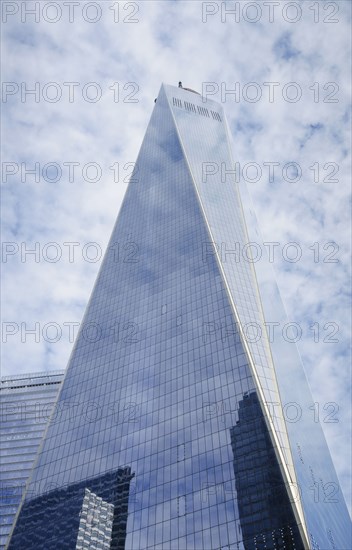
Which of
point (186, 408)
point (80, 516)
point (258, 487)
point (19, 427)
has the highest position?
point (19, 427)

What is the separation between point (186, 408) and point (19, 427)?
7171 cm

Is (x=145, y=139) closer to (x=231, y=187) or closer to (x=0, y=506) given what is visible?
(x=231, y=187)

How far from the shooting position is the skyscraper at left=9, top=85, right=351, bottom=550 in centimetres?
6531

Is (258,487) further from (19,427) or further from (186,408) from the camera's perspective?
(19,427)

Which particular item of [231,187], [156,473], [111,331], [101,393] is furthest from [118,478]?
[231,187]

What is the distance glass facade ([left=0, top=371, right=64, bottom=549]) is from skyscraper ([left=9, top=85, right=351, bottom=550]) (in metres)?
37.2

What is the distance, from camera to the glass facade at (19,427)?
398ft

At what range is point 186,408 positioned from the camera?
7869 cm

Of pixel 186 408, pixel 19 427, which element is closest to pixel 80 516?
pixel 186 408

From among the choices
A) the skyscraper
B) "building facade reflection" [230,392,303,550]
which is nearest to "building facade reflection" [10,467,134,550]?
the skyscraper

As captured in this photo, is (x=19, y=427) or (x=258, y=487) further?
(x=19, y=427)

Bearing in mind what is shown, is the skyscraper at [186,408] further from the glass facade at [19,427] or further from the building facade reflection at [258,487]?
the glass facade at [19,427]

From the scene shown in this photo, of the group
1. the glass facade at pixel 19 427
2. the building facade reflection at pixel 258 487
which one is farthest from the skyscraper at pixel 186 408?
the glass facade at pixel 19 427

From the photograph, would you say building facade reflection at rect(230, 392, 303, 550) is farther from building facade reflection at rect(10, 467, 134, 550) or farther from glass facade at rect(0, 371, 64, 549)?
glass facade at rect(0, 371, 64, 549)
